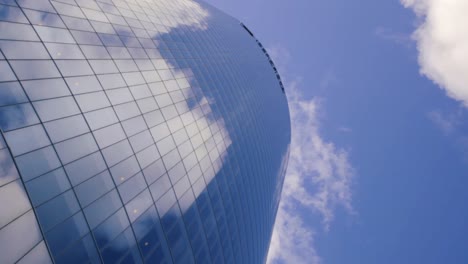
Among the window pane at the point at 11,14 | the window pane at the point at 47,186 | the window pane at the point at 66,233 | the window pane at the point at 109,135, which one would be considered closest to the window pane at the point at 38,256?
the window pane at the point at 66,233

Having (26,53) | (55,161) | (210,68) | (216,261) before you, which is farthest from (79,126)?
(210,68)

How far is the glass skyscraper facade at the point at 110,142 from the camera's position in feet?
60.4

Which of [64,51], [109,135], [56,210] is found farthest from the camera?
[64,51]

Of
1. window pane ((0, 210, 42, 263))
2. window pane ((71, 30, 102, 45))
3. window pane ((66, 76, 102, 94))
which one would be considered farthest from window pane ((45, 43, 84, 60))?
window pane ((0, 210, 42, 263))

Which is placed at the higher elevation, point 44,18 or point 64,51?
point 64,51

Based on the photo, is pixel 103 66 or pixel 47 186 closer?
pixel 47 186

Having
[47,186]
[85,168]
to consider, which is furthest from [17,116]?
[85,168]

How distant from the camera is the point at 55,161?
66.2 feet

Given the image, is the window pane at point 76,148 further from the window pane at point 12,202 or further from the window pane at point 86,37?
the window pane at point 86,37

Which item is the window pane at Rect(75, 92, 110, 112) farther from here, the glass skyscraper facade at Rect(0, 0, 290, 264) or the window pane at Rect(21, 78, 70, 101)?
the window pane at Rect(21, 78, 70, 101)

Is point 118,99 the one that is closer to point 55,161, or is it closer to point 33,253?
point 55,161

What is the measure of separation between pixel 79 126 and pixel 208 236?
23.0m

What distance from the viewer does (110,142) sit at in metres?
25.7

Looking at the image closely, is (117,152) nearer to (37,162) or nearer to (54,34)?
(37,162)
